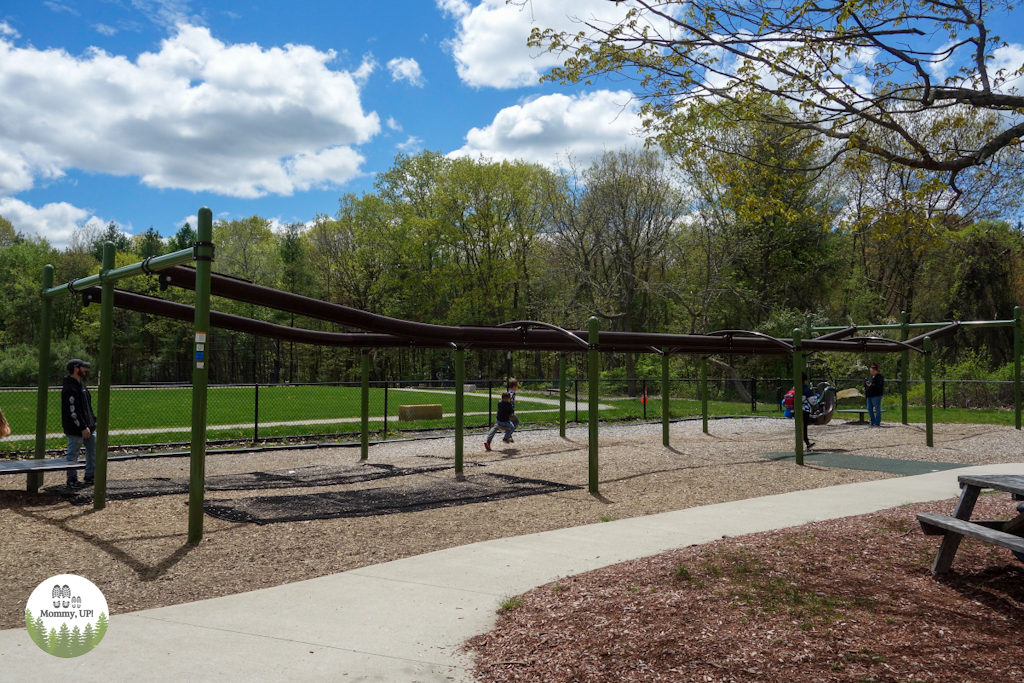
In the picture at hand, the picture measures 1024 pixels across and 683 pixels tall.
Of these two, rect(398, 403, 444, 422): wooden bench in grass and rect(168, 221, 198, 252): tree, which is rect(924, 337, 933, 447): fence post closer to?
rect(398, 403, 444, 422): wooden bench in grass

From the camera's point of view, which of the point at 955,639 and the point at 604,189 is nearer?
the point at 955,639

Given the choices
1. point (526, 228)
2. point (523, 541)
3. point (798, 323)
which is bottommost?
point (523, 541)

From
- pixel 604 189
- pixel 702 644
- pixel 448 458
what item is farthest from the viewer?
pixel 604 189

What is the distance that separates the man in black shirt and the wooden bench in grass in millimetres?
11763

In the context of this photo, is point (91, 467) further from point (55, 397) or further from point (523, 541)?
point (55, 397)

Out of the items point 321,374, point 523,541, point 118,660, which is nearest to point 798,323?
point 523,541

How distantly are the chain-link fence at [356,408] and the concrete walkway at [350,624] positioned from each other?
903cm

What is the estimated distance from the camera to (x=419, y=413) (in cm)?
2181

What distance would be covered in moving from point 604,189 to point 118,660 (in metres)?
32.9

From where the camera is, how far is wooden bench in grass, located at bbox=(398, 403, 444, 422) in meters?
21.7

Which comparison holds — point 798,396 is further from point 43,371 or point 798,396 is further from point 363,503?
point 43,371

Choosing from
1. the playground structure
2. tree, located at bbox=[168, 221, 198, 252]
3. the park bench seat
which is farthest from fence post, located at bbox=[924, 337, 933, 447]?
tree, located at bbox=[168, 221, 198, 252]

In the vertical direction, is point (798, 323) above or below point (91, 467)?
above

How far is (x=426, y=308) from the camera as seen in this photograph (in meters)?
46.7
